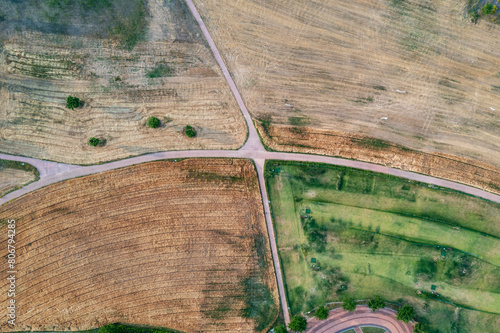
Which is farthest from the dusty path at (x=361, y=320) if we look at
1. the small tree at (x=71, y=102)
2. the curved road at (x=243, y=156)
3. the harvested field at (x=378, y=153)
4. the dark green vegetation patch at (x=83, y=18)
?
the dark green vegetation patch at (x=83, y=18)

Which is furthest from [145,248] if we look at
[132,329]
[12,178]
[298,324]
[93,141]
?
[298,324]

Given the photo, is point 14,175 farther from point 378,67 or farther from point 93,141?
point 378,67

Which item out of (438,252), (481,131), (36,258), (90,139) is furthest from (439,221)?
(36,258)

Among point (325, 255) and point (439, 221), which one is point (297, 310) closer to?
point (325, 255)

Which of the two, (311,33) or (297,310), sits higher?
(311,33)

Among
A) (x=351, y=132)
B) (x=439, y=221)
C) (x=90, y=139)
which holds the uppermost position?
(x=90, y=139)
